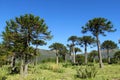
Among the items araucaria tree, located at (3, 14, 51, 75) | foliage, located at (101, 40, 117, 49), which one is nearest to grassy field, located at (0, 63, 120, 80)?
araucaria tree, located at (3, 14, 51, 75)

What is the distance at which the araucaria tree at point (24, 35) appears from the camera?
68.8ft

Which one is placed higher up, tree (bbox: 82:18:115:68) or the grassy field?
tree (bbox: 82:18:115:68)

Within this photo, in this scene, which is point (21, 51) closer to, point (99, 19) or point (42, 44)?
point (42, 44)

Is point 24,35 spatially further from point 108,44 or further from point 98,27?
point 108,44

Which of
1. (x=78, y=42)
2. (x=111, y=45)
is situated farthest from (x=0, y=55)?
(x=111, y=45)

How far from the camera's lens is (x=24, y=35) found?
2198 centimetres

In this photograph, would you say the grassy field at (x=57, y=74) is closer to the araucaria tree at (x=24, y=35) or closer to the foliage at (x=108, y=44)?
the araucaria tree at (x=24, y=35)

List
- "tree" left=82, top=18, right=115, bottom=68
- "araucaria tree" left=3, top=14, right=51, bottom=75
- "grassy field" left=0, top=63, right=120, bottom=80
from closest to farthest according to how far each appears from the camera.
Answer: "grassy field" left=0, top=63, right=120, bottom=80
"araucaria tree" left=3, top=14, right=51, bottom=75
"tree" left=82, top=18, right=115, bottom=68

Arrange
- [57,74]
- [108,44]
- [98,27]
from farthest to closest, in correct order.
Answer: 1. [108,44]
2. [98,27]
3. [57,74]

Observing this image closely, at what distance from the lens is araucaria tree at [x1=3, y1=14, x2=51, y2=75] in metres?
21.0

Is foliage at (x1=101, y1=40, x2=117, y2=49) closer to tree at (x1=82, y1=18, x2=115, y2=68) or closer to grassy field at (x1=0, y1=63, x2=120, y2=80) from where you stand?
tree at (x1=82, y1=18, x2=115, y2=68)

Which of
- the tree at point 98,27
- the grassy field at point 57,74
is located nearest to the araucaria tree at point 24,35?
the grassy field at point 57,74

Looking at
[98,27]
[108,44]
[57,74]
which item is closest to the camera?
[57,74]

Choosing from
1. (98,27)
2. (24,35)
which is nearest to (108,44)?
(98,27)
